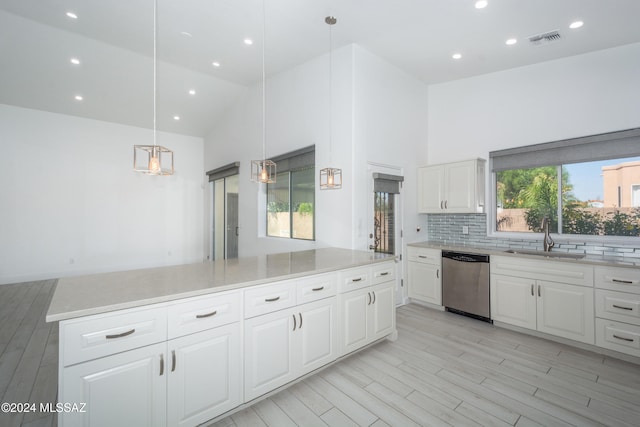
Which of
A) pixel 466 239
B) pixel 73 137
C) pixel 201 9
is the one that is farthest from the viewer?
pixel 73 137

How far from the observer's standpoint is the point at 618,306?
270 centimetres

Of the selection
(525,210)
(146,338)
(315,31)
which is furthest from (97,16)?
(525,210)

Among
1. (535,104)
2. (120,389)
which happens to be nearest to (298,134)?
(535,104)

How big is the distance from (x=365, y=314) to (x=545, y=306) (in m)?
2.07

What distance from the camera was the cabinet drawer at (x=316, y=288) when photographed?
7.29ft

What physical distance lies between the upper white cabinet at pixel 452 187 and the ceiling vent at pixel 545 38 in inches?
56.7

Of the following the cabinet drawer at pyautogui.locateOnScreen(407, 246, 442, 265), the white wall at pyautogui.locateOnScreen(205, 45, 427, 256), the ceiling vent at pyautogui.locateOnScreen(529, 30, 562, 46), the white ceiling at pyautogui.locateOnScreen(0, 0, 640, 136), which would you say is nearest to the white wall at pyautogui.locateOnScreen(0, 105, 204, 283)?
the white ceiling at pyautogui.locateOnScreen(0, 0, 640, 136)

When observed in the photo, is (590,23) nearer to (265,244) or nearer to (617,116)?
(617,116)

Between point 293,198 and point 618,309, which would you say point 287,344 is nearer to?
point 293,198

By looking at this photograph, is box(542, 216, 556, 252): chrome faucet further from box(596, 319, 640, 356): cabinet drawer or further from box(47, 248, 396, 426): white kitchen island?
box(47, 248, 396, 426): white kitchen island

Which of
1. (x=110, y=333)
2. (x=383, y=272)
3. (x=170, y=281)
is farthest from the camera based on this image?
(x=383, y=272)

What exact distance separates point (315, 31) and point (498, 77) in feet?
8.79

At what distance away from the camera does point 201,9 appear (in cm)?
311

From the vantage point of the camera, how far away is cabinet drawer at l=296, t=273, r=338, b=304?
2.22 metres
